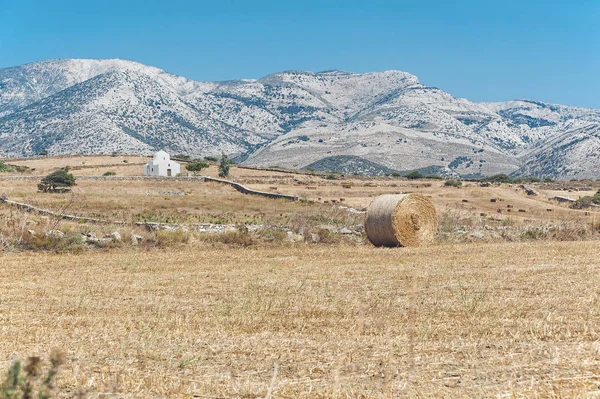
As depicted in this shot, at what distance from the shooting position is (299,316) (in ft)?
38.1

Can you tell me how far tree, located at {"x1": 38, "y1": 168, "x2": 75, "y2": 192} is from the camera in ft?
209

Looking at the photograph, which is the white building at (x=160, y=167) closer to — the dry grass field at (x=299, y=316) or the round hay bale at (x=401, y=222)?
the dry grass field at (x=299, y=316)

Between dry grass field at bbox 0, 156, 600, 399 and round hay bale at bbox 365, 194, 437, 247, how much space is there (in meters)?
1.54

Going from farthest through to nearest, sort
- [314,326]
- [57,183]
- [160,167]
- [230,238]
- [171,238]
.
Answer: [160,167], [57,183], [230,238], [171,238], [314,326]

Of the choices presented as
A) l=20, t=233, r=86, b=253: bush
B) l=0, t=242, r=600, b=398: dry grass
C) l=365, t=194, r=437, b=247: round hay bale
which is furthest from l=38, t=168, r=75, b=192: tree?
l=0, t=242, r=600, b=398: dry grass

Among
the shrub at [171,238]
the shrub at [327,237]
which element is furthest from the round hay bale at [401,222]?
the shrub at [171,238]

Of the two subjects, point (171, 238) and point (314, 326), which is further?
point (171, 238)

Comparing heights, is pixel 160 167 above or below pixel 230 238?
above

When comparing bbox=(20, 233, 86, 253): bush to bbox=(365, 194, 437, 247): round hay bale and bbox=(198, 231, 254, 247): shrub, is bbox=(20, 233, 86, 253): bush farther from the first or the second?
bbox=(365, 194, 437, 247): round hay bale

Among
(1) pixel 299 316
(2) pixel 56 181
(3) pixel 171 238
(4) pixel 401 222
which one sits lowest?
(3) pixel 171 238

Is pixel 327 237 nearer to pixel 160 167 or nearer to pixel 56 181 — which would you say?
pixel 56 181

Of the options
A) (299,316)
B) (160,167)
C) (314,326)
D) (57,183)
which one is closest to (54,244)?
(299,316)

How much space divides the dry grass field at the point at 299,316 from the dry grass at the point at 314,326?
0.04 meters

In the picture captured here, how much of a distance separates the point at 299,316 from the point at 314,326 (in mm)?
934
